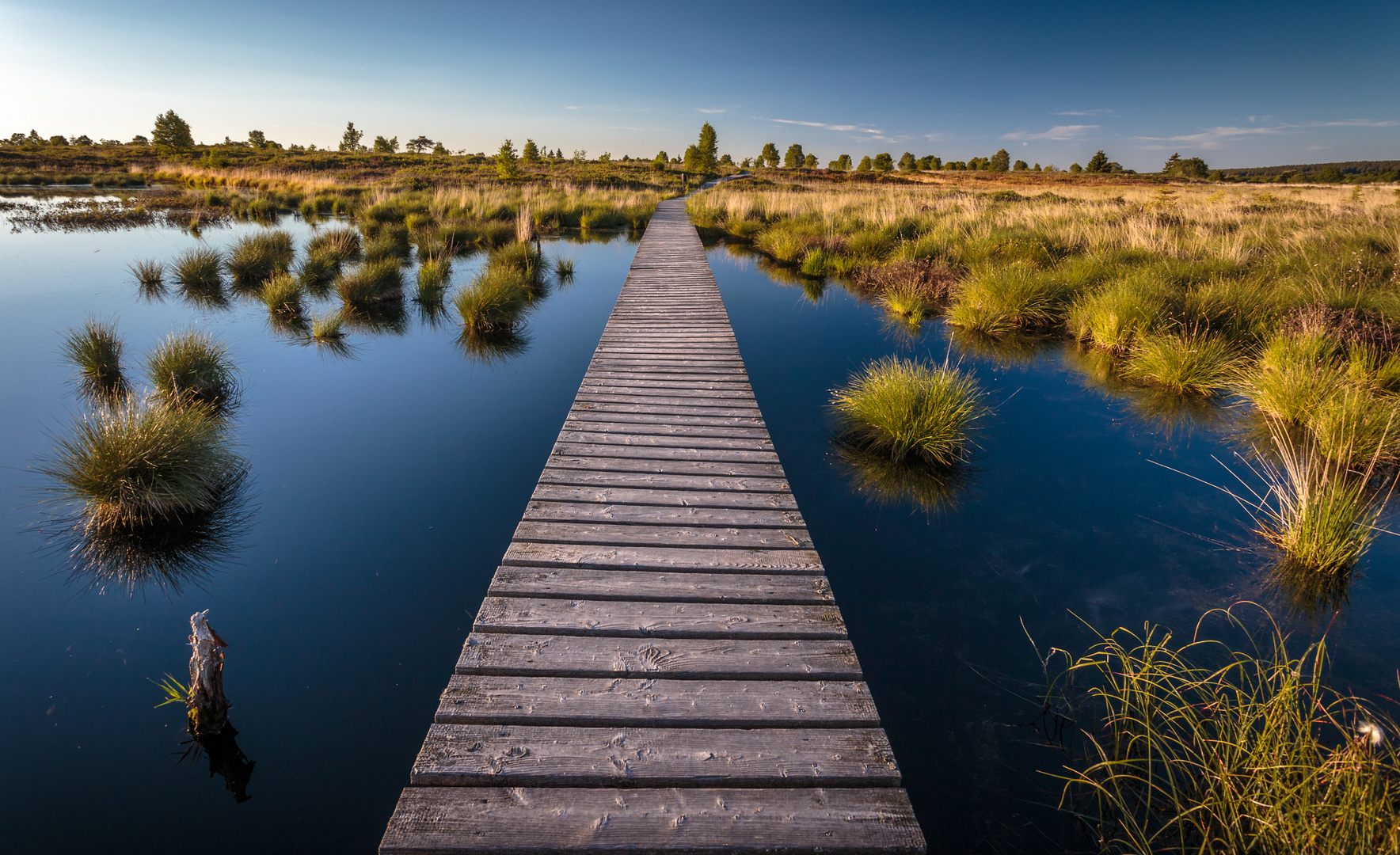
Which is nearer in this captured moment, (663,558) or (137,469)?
(663,558)

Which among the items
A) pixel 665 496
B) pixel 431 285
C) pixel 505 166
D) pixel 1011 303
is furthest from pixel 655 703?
pixel 505 166

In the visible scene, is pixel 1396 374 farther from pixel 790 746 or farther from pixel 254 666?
pixel 254 666

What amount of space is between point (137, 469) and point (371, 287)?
6559mm

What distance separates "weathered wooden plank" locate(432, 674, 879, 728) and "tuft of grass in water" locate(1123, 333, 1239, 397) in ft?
20.1

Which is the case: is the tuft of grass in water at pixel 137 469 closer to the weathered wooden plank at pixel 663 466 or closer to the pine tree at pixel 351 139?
the weathered wooden plank at pixel 663 466

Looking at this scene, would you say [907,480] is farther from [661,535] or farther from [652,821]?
[652,821]

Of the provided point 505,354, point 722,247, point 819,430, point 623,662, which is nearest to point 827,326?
point 819,430

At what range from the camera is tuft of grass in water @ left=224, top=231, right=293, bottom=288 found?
10.4 metres

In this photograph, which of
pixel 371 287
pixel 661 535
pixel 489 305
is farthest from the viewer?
pixel 371 287

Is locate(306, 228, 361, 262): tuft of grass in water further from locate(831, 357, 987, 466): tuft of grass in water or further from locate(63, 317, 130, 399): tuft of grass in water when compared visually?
locate(831, 357, 987, 466): tuft of grass in water

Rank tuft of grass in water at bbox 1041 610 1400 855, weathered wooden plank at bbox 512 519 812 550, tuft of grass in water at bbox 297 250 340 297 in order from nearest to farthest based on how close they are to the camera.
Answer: tuft of grass in water at bbox 1041 610 1400 855 < weathered wooden plank at bbox 512 519 812 550 < tuft of grass in water at bbox 297 250 340 297

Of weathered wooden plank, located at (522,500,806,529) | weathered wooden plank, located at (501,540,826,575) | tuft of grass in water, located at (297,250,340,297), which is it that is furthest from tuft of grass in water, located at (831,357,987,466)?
tuft of grass in water, located at (297,250,340,297)

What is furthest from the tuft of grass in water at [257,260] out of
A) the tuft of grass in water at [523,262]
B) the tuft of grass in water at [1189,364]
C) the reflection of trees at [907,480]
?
the tuft of grass in water at [1189,364]

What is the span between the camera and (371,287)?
9.30m
